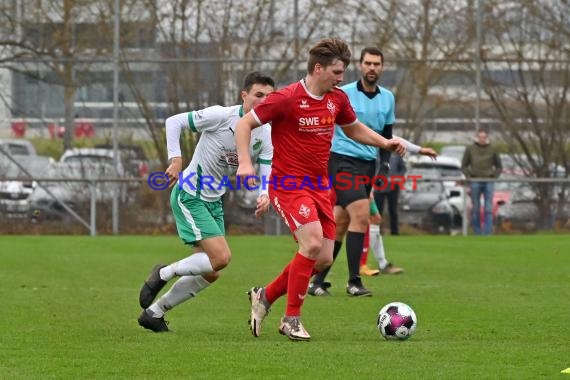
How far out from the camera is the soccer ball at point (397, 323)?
761 centimetres

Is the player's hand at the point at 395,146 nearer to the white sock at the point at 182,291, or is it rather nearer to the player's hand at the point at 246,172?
the player's hand at the point at 246,172

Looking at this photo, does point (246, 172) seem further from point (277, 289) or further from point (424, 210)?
point (424, 210)

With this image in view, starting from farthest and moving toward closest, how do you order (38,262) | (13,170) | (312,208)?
(13,170) < (38,262) < (312,208)

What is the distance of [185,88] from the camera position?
73.8 feet

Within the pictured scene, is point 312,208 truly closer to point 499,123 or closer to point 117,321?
point 117,321

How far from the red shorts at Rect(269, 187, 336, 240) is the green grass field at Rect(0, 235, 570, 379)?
739 mm

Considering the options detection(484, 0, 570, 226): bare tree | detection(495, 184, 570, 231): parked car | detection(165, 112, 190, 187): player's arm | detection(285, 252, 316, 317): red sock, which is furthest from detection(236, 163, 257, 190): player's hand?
detection(484, 0, 570, 226): bare tree

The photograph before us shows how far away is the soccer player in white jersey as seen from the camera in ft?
26.9

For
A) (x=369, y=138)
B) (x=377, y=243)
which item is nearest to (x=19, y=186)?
(x=377, y=243)

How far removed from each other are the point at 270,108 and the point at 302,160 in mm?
416

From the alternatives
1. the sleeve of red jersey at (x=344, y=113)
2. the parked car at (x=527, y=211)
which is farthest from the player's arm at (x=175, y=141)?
the parked car at (x=527, y=211)

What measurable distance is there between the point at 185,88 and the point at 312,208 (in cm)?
1494

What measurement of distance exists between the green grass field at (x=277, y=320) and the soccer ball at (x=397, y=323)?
75 mm

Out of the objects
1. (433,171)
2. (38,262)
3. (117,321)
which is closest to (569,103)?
(433,171)
